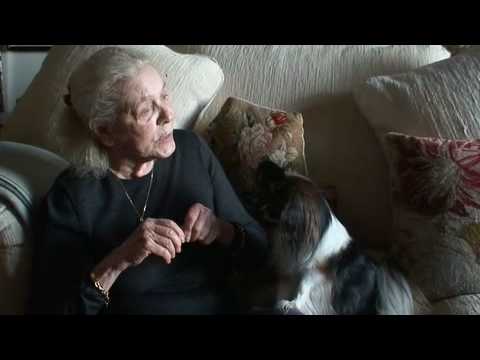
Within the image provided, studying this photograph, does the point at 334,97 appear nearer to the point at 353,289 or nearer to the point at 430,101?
the point at 430,101

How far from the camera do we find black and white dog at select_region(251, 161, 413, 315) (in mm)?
1088

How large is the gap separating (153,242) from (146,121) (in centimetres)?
23

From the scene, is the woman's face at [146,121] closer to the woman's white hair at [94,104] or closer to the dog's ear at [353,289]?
the woman's white hair at [94,104]

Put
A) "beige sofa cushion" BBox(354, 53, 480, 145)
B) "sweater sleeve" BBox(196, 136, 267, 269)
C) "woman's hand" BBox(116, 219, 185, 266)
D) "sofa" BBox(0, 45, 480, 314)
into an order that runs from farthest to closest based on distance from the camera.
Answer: "sofa" BBox(0, 45, 480, 314) → "beige sofa cushion" BBox(354, 53, 480, 145) → "sweater sleeve" BBox(196, 136, 267, 269) → "woman's hand" BBox(116, 219, 185, 266)

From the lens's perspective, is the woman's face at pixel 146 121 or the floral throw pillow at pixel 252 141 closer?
the woman's face at pixel 146 121

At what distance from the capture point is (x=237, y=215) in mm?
1189

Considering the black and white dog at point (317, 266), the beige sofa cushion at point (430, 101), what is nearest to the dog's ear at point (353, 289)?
the black and white dog at point (317, 266)

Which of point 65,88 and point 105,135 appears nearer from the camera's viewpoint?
point 105,135

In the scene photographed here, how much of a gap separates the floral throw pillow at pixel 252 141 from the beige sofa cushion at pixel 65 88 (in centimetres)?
11

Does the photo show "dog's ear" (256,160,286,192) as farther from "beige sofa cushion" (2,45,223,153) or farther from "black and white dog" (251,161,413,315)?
"beige sofa cushion" (2,45,223,153)

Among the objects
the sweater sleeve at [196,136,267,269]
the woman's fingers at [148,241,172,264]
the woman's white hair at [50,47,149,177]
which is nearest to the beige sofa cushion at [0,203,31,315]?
the woman's white hair at [50,47,149,177]

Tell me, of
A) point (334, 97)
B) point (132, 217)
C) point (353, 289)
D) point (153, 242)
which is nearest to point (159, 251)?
point (153, 242)

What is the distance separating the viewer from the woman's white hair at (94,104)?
108 centimetres
